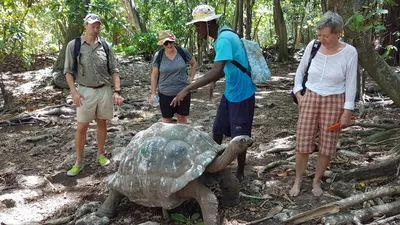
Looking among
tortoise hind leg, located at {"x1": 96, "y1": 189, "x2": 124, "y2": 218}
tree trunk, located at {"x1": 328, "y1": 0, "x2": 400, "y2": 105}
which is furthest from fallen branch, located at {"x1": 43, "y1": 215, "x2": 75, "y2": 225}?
tree trunk, located at {"x1": 328, "y1": 0, "x2": 400, "y2": 105}

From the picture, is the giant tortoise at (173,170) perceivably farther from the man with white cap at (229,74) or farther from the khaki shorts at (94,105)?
the khaki shorts at (94,105)

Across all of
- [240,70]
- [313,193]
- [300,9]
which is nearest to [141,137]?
[240,70]

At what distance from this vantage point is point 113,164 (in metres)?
5.63

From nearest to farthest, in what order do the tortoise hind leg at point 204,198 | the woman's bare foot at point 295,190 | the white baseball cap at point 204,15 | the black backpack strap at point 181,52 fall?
the tortoise hind leg at point 204,198
the white baseball cap at point 204,15
the woman's bare foot at point 295,190
the black backpack strap at point 181,52

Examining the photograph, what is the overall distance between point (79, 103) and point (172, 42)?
154 centimetres

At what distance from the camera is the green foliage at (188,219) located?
12.8ft

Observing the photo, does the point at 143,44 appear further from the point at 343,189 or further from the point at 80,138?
the point at 343,189

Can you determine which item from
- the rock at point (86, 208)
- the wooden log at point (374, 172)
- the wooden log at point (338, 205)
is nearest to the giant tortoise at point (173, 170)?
the rock at point (86, 208)

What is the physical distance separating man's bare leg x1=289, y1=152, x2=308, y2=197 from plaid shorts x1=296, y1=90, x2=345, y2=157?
0.13m

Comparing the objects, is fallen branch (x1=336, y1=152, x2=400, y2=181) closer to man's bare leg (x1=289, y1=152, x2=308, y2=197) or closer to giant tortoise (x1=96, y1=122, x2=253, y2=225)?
man's bare leg (x1=289, y1=152, x2=308, y2=197)

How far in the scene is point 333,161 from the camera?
5.07 m

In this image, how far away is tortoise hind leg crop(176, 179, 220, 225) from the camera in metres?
3.55

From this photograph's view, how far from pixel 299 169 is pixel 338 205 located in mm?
833

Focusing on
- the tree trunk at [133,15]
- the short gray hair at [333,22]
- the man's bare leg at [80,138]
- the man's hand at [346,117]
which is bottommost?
the man's bare leg at [80,138]
